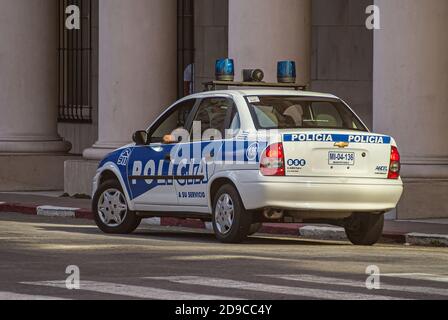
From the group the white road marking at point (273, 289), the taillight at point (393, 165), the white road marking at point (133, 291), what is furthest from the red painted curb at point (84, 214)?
the white road marking at point (133, 291)

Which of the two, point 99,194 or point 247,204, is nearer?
point 247,204

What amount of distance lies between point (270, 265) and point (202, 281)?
173 centimetres

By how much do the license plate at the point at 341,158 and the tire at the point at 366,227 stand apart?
3.02ft

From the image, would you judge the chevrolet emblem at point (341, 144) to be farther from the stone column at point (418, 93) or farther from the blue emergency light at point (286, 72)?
the stone column at point (418, 93)

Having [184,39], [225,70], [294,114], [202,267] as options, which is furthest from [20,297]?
[184,39]

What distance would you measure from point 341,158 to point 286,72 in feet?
7.84

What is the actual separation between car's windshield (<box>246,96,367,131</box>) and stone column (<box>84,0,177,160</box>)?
7659 millimetres

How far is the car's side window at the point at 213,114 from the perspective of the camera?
17.7m

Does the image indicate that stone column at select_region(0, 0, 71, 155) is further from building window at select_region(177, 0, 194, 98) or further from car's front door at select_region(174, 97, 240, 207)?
car's front door at select_region(174, 97, 240, 207)

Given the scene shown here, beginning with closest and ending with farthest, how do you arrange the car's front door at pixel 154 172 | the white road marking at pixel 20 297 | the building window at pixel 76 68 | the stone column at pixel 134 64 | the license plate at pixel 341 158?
the white road marking at pixel 20 297 → the license plate at pixel 341 158 → the car's front door at pixel 154 172 → the stone column at pixel 134 64 → the building window at pixel 76 68

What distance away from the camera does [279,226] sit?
20.0 meters

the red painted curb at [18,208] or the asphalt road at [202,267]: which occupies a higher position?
the asphalt road at [202,267]
